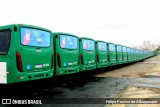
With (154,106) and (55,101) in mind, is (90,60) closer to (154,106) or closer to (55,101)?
(55,101)

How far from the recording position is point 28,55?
7.81 meters

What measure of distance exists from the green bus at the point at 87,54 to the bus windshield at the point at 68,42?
1264 mm

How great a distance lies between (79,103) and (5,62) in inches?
114

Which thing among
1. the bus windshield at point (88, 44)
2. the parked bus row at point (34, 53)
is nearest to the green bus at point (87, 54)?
the bus windshield at point (88, 44)

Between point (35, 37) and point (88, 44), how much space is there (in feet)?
20.5

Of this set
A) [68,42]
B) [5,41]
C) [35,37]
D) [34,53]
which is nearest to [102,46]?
[68,42]

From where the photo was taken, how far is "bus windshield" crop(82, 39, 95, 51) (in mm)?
13534

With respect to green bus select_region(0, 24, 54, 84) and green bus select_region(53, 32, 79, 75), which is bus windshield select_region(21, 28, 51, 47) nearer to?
green bus select_region(0, 24, 54, 84)

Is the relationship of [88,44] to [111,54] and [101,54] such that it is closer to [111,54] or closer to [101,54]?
[101,54]

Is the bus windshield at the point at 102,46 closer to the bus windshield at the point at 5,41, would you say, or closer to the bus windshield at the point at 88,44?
the bus windshield at the point at 88,44

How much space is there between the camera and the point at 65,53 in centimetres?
1052

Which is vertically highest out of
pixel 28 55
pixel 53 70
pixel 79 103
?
pixel 28 55

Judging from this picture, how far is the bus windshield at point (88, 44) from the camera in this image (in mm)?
13534

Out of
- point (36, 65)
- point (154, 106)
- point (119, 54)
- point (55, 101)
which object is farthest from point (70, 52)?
point (119, 54)
